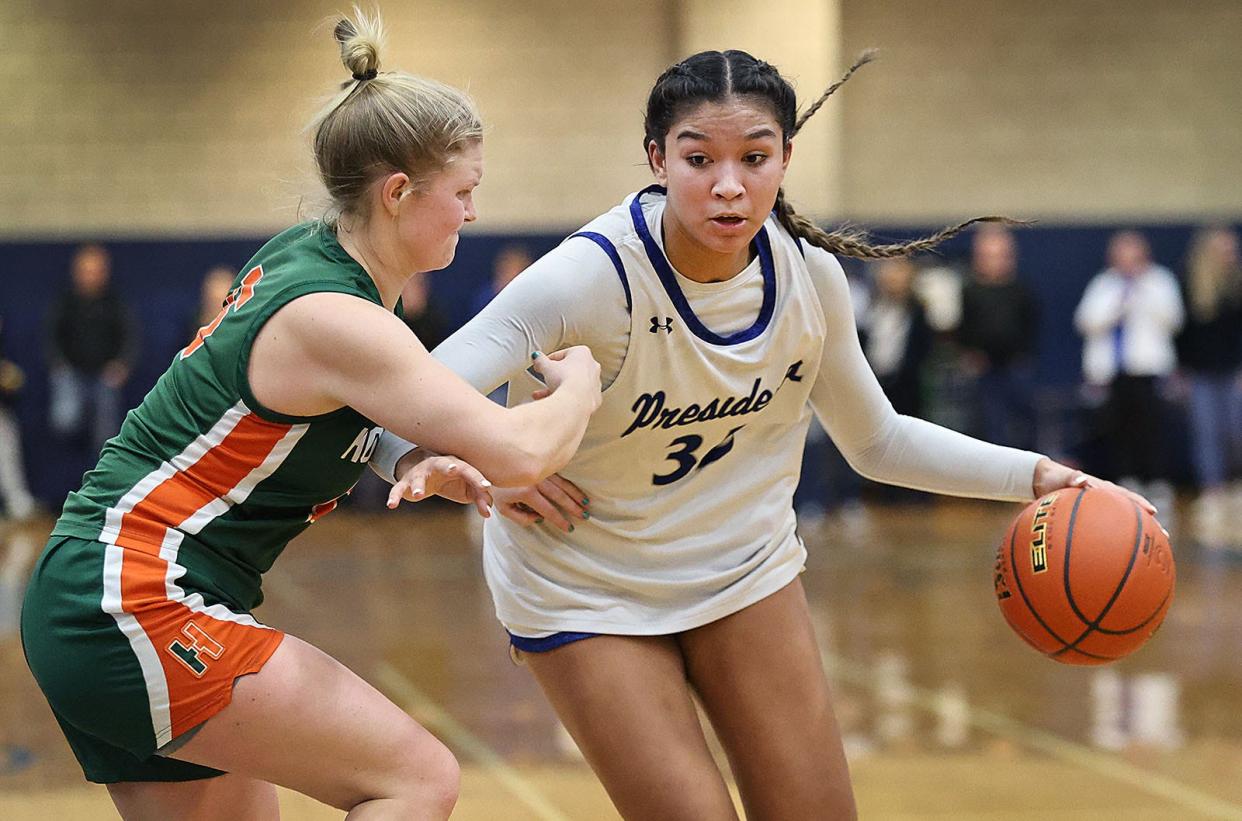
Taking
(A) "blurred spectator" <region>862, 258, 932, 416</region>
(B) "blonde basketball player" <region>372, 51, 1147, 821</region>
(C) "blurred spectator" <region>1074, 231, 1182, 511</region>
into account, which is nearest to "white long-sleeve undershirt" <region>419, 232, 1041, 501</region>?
(B) "blonde basketball player" <region>372, 51, 1147, 821</region>

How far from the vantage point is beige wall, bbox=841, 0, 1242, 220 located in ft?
42.0

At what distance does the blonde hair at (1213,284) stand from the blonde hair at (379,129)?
9.47 m

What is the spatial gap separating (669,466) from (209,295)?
8.66 m

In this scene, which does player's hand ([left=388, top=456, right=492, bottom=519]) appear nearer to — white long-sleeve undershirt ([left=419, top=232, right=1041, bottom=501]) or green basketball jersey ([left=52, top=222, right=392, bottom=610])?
green basketball jersey ([left=52, top=222, right=392, bottom=610])

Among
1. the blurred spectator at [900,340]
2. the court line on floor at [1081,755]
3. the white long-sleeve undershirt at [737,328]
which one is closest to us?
the white long-sleeve undershirt at [737,328]

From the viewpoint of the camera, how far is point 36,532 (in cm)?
1053

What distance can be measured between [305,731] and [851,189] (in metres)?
11.0

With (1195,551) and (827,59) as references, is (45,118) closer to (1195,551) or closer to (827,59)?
(827,59)

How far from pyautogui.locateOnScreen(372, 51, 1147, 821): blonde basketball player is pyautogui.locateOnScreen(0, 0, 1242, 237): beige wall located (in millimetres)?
9244

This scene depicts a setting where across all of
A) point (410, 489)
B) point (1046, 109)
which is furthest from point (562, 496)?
point (1046, 109)

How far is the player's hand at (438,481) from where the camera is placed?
7.33 ft

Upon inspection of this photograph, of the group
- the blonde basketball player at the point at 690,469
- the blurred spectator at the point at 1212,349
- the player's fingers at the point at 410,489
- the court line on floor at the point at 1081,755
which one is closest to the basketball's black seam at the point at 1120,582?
the blonde basketball player at the point at 690,469

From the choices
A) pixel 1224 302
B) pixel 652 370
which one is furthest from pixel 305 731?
pixel 1224 302

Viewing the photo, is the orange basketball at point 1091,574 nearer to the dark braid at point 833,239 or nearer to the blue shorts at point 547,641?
the dark braid at point 833,239
